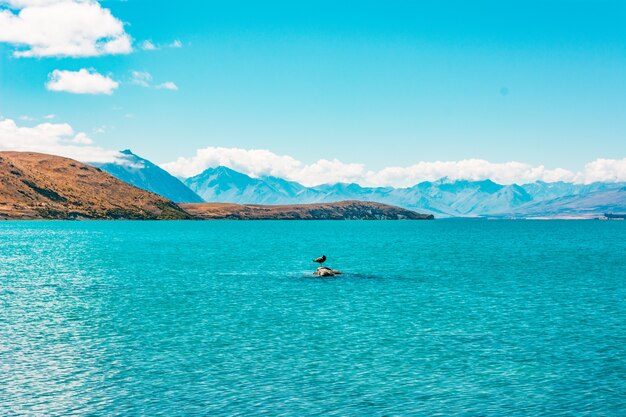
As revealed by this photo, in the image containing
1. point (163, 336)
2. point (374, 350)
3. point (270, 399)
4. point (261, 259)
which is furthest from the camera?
point (261, 259)

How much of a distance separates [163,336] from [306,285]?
143 feet

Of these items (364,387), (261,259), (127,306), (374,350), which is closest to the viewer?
(364,387)

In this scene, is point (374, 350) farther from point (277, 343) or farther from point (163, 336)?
point (163, 336)

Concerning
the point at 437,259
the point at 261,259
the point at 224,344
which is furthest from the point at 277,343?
the point at 437,259

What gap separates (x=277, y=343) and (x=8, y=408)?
903 inches

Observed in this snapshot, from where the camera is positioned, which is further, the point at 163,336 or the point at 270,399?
the point at 163,336

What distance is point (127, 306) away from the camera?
2820 inches

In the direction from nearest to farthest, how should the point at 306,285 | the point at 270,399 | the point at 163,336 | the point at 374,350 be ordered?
1. the point at 270,399
2. the point at 374,350
3. the point at 163,336
4. the point at 306,285

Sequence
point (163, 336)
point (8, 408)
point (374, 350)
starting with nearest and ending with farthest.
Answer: point (8, 408) < point (374, 350) < point (163, 336)

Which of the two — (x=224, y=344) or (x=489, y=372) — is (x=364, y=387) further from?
(x=224, y=344)

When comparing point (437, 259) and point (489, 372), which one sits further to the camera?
point (437, 259)

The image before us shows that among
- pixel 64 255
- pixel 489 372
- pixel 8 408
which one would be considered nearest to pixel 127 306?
pixel 8 408

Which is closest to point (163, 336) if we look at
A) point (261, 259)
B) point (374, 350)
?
point (374, 350)

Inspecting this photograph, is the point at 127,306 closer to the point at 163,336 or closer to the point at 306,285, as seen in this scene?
the point at 163,336
